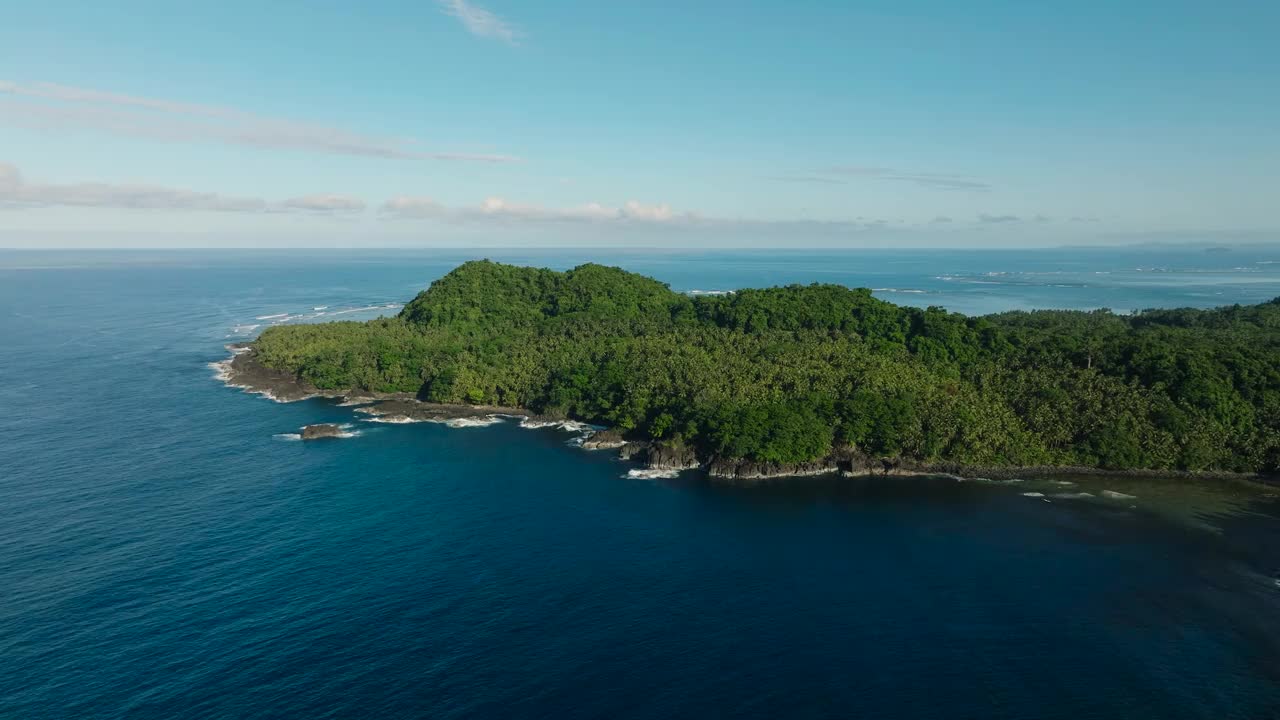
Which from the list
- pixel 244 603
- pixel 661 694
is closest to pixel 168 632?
pixel 244 603

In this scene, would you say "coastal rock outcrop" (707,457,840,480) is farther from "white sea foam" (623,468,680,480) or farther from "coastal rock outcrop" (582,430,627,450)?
"coastal rock outcrop" (582,430,627,450)

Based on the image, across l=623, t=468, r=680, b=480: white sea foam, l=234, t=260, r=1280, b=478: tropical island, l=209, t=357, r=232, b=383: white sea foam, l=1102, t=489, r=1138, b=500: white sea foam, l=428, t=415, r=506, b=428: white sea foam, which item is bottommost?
l=623, t=468, r=680, b=480: white sea foam

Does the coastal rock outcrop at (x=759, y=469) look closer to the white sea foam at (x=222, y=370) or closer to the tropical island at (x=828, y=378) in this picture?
the tropical island at (x=828, y=378)

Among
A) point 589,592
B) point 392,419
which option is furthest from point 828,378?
point 392,419

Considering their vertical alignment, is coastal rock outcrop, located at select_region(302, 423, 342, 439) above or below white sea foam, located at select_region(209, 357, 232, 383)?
below

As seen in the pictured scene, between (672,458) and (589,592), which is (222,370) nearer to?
(672,458)

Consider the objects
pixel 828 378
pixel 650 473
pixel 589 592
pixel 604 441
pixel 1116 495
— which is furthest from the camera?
pixel 604 441

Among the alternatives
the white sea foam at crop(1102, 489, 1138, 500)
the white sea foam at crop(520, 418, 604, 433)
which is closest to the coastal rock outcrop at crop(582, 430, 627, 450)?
the white sea foam at crop(520, 418, 604, 433)
